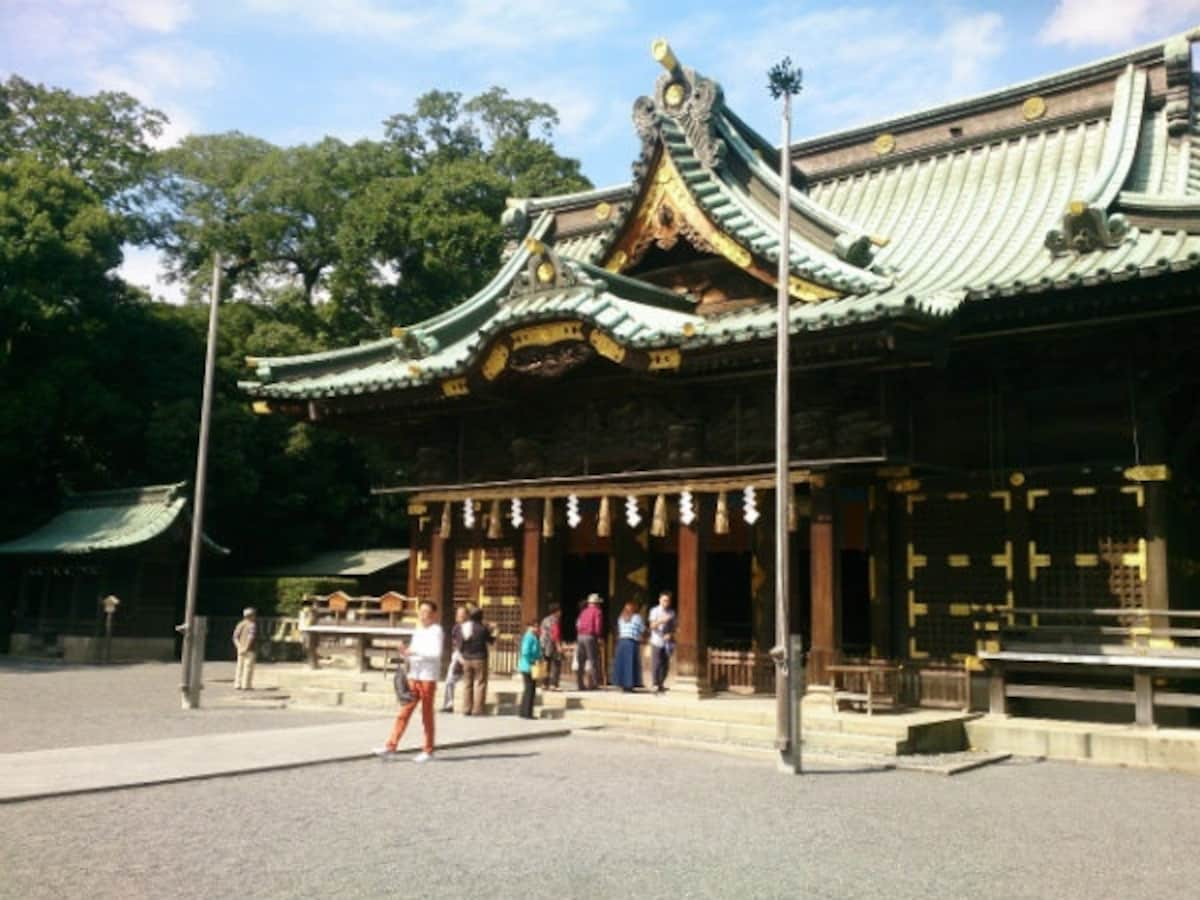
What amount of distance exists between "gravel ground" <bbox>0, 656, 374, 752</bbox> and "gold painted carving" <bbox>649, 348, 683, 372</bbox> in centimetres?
772

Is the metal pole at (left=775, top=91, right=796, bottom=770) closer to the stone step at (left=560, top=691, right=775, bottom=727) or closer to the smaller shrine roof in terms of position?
the stone step at (left=560, top=691, right=775, bottom=727)

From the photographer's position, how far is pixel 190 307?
152 ft

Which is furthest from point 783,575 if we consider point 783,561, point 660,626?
point 660,626

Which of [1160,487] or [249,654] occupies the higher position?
[1160,487]

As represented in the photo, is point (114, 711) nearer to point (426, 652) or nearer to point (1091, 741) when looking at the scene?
point (426, 652)

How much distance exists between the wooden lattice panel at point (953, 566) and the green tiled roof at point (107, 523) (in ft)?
78.7

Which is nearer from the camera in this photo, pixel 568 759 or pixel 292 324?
pixel 568 759

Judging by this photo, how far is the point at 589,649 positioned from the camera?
18312mm

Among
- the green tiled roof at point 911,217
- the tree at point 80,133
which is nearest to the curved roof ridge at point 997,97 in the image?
the green tiled roof at point 911,217

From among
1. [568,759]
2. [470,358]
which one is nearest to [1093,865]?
[568,759]

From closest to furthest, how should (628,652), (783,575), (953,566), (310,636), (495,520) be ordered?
(783,575)
(953,566)
(628,652)
(495,520)
(310,636)

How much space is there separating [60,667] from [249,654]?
10830 mm

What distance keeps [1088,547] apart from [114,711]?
15.8m

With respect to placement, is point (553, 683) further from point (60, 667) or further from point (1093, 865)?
point (60, 667)
